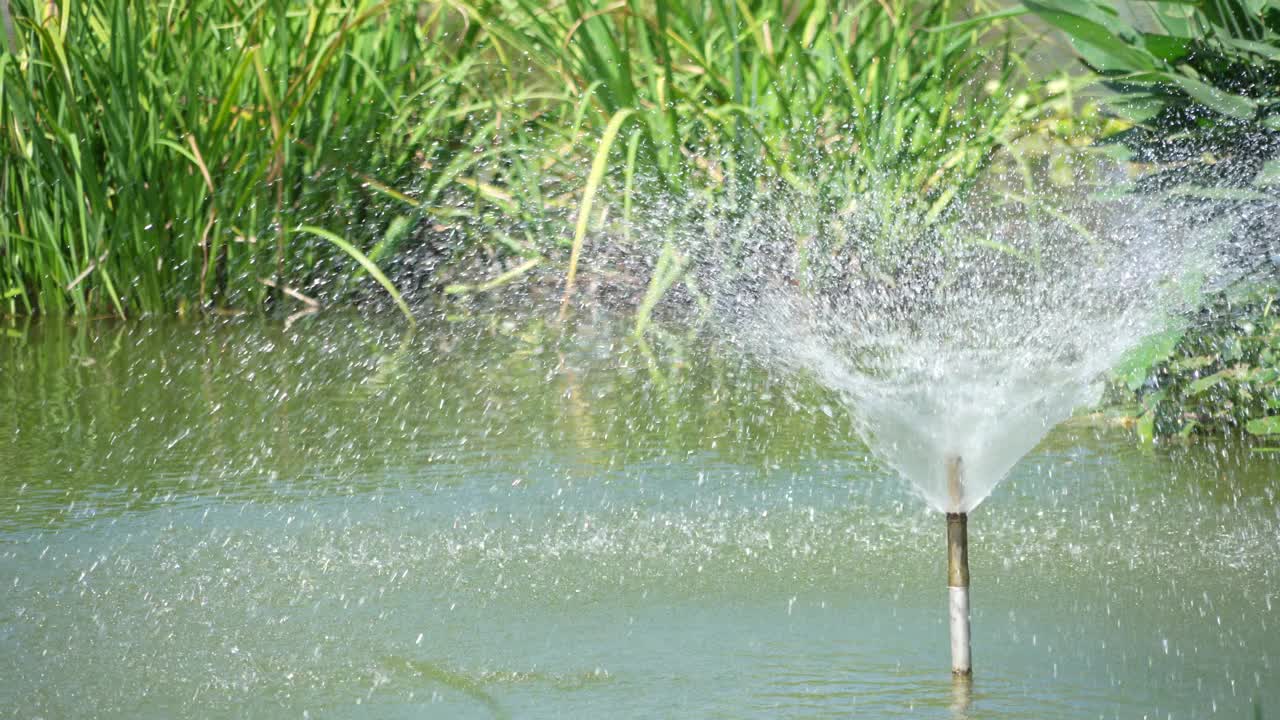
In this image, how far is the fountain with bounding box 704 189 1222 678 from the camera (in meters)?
3.66

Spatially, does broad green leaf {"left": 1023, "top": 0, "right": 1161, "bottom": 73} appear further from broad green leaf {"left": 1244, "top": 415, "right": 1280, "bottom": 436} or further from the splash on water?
broad green leaf {"left": 1244, "top": 415, "right": 1280, "bottom": 436}

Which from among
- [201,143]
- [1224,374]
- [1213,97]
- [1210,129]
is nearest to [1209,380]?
[1224,374]

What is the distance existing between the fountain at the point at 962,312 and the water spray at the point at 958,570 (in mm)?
259

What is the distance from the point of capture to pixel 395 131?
6.21 metres

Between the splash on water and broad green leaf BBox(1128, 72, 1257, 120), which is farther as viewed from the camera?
the splash on water

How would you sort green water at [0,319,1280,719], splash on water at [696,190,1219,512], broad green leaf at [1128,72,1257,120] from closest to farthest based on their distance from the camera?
green water at [0,319,1280,719]
broad green leaf at [1128,72,1257,120]
splash on water at [696,190,1219,512]

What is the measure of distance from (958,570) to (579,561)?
1043 mm

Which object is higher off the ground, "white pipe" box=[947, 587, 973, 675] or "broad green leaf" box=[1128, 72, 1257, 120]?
"broad green leaf" box=[1128, 72, 1257, 120]

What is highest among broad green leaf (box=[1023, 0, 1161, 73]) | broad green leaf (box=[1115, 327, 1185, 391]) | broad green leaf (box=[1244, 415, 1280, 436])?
broad green leaf (box=[1023, 0, 1161, 73])

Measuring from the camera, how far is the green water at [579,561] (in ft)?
8.21

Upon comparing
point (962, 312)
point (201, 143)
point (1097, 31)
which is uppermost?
point (201, 143)

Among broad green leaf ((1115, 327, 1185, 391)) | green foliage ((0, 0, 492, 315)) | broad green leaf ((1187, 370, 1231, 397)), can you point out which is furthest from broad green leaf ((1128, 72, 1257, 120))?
green foliage ((0, 0, 492, 315))

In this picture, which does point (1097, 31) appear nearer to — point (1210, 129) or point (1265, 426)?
point (1210, 129)

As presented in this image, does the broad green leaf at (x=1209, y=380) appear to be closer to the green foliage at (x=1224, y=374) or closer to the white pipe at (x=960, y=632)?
the green foliage at (x=1224, y=374)
